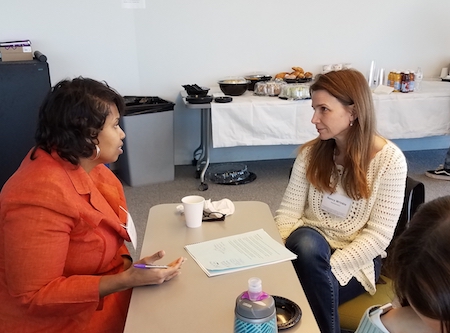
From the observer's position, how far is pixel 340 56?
4.02 m

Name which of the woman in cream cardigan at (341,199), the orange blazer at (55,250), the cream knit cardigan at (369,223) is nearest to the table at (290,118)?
the woman in cream cardigan at (341,199)

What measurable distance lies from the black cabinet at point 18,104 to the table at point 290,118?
1.10m

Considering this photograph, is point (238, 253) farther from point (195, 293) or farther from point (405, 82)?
point (405, 82)

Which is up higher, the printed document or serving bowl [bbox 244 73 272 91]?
serving bowl [bbox 244 73 272 91]

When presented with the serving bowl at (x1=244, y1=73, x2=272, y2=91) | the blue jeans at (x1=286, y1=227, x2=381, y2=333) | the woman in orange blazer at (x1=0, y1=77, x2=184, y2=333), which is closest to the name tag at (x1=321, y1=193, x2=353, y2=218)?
the blue jeans at (x1=286, y1=227, x2=381, y2=333)

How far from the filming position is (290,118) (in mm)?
3508

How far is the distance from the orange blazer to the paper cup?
23 cm

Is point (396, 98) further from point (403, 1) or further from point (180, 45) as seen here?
point (180, 45)

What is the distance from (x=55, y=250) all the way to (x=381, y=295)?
1.06 m

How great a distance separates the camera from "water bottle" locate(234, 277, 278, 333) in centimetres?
85

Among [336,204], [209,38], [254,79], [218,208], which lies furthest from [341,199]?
[209,38]

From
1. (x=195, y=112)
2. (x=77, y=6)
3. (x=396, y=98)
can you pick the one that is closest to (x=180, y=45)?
(x=195, y=112)

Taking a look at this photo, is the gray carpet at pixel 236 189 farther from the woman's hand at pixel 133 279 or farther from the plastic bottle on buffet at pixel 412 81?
the woman's hand at pixel 133 279

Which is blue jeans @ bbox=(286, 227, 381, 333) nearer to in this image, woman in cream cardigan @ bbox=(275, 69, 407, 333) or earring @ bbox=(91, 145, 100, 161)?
woman in cream cardigan @ bbox=(275, 69, 407, 333)
